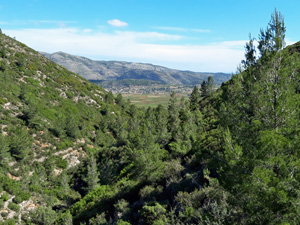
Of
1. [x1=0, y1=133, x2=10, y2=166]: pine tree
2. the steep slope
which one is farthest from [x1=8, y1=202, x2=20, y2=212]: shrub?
[x1=0, y1=133, x2=10, y2=166]: pine tree

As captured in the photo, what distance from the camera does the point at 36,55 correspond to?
8375 cm

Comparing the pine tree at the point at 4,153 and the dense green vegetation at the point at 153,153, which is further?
the pine tree at the point at 4,153

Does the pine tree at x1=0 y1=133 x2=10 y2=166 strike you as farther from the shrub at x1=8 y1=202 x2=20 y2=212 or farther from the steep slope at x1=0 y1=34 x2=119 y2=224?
the shrub at x1=8 y1=202 x2=20 y2=212

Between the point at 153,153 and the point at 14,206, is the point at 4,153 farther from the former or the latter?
the point at 153,153

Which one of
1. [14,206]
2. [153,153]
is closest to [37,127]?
[14,206]

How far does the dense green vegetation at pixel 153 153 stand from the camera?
9.21 m

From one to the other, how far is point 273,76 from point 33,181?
41.3 metres

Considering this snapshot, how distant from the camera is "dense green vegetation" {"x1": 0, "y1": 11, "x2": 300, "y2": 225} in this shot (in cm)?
921

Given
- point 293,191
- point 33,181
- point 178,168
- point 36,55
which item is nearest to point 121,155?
point 33,181

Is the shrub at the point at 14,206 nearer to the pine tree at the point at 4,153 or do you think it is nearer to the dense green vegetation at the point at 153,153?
the dense green vegetation at the point at 153,153

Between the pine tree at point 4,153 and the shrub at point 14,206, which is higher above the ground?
the pine tree at point 4,153

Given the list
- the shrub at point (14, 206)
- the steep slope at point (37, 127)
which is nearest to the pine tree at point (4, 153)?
the steep slope at point (37, 127)

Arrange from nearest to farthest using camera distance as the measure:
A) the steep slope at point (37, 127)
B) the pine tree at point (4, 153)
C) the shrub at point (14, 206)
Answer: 1. the shrub at point (14, 206)
2. the steep slope at point (37, 127)
3. the pine tree at point (4, 153)

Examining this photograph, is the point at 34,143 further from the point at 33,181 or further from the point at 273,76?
the point at 273,76
